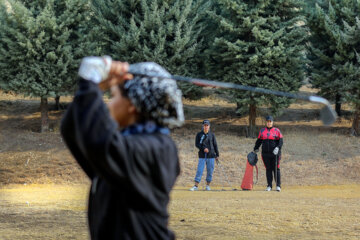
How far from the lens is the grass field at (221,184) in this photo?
27.2 feet

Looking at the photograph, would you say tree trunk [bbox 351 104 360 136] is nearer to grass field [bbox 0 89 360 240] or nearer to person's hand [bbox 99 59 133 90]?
grass field [bbox 0 89 360 240]

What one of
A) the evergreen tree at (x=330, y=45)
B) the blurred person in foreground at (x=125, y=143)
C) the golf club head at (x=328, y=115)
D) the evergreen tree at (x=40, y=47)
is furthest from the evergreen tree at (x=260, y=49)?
the blurred person in foreground at (x=125, y=143)

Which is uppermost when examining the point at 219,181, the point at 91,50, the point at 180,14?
the point at 180,14

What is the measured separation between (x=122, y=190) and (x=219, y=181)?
17.0 m

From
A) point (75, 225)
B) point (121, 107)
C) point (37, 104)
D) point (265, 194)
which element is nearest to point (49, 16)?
point (37, 104)

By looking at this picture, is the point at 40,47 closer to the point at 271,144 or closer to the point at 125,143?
the point at 271,144

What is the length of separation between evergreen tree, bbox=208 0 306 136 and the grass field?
2543mm

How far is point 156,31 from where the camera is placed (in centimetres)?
2373

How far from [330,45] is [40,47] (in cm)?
1403

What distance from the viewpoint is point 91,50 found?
78.8 ft

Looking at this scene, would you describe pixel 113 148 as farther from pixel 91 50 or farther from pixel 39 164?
pixel 91 50

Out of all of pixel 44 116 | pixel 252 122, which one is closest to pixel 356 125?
pixel 252 122

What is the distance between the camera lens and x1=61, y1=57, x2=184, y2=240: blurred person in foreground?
219 cm

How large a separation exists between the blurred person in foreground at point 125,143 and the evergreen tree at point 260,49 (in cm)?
2055
